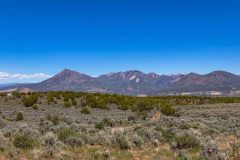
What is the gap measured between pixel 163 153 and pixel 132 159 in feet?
4.67

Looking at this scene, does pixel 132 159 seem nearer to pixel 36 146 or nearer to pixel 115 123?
pixel 36 146

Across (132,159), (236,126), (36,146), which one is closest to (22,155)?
(36,146)

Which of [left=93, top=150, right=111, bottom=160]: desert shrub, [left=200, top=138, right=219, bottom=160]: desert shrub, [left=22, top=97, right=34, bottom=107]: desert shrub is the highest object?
[left=22, top=97, right=34, bottom=107]: desert shrub

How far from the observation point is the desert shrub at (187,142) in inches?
609

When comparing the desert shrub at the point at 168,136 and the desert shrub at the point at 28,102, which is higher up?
the desert shrub at the point at 28,102

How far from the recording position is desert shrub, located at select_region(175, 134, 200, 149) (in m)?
15.5

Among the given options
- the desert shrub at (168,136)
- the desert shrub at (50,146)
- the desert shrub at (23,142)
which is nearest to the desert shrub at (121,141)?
the desert shrub at (168,136)

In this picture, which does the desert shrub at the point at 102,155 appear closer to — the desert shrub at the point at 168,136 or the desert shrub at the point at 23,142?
the desert shrub at the point at 23,142

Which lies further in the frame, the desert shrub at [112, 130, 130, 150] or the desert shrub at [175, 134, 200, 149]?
the desert shrub at [175, 134, 200, 149]

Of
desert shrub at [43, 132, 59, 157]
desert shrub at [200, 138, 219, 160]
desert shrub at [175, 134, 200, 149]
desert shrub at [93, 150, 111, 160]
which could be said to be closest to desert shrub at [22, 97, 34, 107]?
desert shrub at [43, 132, 59, 157]

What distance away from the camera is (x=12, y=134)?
17.0 meters

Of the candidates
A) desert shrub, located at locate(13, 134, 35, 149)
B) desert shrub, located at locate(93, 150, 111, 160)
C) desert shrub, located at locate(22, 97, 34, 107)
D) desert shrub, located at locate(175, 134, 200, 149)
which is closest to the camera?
desert shrub, located at locate(93, 150, 111, 160)

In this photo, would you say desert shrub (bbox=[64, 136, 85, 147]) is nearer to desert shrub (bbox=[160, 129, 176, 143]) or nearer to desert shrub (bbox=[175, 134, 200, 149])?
desert shrub (bbox=[160, 129, 176, 143])

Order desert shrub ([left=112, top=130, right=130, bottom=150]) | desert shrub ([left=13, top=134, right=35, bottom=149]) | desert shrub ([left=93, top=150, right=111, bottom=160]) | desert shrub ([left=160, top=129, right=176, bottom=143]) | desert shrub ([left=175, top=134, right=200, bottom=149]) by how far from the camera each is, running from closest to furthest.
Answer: desert shrub ([left=93, top=150, right=111, bottom=160]) < desert shrub ([left=13, top=134, right=35, bottom=149]) < desert shrub ([left=112, top=130, right=130, bottom=150]) < desert shrub ([left=175, top=134, right=200, bottom=149]) < desert shrub ([left=160, top=129, right=176, bottom=143])
